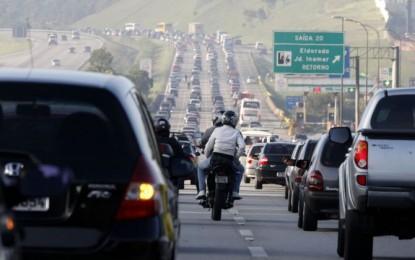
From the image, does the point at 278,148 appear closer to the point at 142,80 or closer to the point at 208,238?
the point at 208,238

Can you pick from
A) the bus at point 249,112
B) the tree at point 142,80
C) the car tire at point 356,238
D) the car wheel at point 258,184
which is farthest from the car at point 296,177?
the tree at point 142,80

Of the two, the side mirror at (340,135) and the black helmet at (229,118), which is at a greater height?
the side mirror at (340,135)

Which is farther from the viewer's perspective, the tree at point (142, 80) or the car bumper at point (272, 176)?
the tree at point (142, 80)

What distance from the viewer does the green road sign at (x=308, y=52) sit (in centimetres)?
7569

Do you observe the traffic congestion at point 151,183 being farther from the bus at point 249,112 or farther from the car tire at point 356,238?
the bus at point 249,112

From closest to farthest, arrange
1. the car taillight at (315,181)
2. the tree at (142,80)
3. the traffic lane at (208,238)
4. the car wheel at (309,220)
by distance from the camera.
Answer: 1. the traffic lane at (208,238)
2. the car taillight at (315,181)
3. the car wheel at (309,220)
4. the tree at (142,80)

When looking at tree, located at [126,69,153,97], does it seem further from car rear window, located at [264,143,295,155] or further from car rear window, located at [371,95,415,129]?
car rear window, located at [371,95,415,129]

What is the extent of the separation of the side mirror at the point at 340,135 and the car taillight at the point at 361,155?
1289 millimetres

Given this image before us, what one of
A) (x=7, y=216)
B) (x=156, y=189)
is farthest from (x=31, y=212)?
(x=7, y=216)

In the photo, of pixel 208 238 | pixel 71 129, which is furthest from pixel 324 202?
pixel 71 129

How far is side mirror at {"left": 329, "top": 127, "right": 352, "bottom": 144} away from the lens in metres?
14.7

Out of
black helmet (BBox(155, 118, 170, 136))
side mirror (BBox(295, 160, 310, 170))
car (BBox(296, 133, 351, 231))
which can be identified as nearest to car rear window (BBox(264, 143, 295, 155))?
side mirror (BBox(295, 160, 310, 170))

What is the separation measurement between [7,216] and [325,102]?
17725 centimetres

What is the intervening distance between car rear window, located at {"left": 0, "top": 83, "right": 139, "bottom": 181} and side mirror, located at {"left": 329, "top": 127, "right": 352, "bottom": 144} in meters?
6.00
